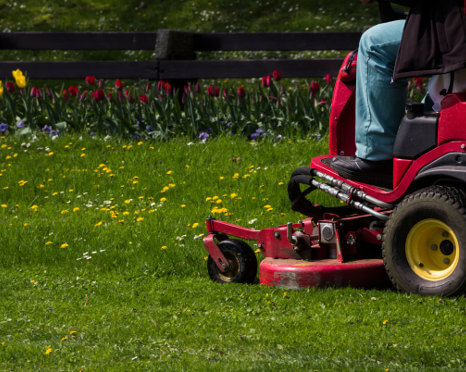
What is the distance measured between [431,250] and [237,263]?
115 centimetres

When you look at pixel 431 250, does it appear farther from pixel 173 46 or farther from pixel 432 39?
pixel 173 46

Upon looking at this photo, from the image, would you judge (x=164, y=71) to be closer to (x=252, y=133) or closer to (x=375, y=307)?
(x=252, y=133)

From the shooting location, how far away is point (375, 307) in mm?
3854

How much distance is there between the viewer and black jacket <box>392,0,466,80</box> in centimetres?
362

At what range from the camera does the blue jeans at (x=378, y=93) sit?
3.96 m

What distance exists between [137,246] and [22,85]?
361 centimetres

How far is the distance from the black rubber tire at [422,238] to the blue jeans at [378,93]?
1.20 feet

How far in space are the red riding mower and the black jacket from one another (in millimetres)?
178

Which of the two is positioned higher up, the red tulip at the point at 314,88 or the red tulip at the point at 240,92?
the red tulip at the point at 314,88

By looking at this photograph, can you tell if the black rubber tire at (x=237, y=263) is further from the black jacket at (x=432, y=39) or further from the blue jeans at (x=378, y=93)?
the black jacket at (x=432, y=39)

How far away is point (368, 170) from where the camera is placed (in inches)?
164

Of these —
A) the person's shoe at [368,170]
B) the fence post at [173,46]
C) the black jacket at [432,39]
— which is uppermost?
the black jacket at [432,39]

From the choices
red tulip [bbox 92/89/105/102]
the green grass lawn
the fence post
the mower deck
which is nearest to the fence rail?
the fence post

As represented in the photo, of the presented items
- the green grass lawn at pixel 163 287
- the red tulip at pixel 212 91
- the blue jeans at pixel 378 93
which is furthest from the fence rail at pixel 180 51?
the blue jeans at pixel 378 93
